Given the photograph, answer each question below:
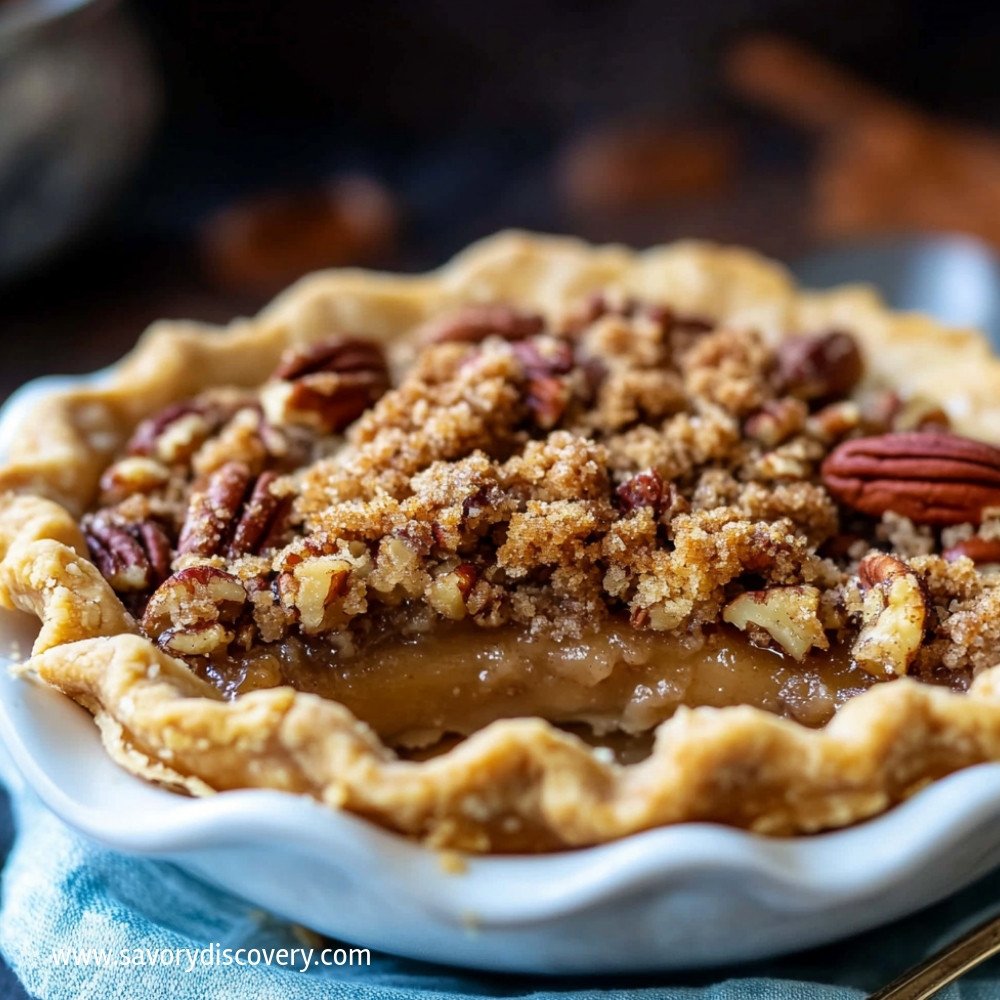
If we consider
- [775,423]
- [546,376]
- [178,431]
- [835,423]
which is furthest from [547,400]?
[178,431]

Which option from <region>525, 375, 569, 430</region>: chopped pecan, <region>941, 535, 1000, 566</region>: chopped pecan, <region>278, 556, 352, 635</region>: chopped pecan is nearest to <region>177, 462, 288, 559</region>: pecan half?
<region>278, 556, 352, 635</region>: chopped pecan

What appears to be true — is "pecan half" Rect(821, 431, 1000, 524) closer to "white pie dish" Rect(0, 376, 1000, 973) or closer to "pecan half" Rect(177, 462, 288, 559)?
"white pie dish" Rect(0, 376, 1000, 973)

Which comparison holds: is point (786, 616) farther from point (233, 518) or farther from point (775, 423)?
point (233, 518)

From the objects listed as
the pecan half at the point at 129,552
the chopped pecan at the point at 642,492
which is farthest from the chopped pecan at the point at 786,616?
the pecan half at the point at 129,552

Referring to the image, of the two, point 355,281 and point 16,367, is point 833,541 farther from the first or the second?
point 16,367

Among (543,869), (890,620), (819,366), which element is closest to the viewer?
(543,869)

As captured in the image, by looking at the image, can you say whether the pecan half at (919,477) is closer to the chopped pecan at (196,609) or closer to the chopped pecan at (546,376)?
the chopped pecan at (546,376)

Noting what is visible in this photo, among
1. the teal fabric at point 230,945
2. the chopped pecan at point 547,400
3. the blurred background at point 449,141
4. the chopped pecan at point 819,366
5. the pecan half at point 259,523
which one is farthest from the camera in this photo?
the blurred background at point 449,141

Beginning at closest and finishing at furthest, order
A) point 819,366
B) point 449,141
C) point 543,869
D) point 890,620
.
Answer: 1. point 543,869
2. point 890,620
3. point 819,366
4. point 449,141
